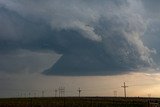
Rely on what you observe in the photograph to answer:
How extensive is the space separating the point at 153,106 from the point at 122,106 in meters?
26.4

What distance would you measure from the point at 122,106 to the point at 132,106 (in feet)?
7.28

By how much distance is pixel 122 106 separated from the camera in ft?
243

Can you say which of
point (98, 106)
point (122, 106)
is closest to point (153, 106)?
point (98, 106)

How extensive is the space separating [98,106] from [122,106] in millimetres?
8119

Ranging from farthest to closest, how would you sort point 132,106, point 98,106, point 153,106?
point 132,106 < point 98,106 < point 153,106

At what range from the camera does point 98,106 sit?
68.2 meters

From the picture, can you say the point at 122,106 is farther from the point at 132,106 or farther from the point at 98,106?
the point at 98,106

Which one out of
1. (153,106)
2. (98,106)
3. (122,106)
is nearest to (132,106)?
(122,106)

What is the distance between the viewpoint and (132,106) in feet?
240

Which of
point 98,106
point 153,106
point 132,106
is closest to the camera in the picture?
point 153,106

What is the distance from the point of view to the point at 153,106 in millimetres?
47969

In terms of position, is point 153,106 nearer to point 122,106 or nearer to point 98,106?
point 98,106

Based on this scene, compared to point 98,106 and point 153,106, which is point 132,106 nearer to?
point 98,106

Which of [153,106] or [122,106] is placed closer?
[153,106]
